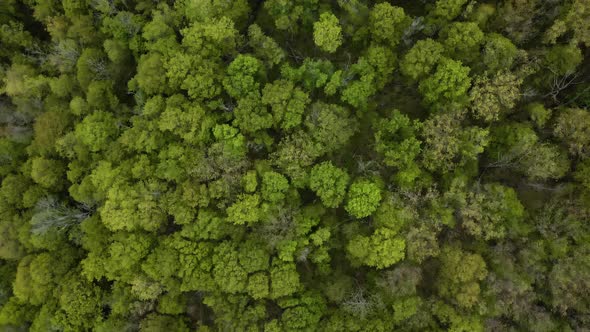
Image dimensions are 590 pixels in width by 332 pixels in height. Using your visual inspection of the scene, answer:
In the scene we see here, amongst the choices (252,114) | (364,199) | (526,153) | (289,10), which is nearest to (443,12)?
(289,10)

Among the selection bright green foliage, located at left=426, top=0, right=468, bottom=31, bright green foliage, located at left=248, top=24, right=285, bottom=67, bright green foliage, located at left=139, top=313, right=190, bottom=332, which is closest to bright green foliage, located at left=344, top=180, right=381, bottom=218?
bright green foliage, located at left=248, top=24, right=285, bottom=67

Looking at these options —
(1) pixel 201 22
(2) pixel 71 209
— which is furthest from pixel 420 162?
(2) pixel 71 209

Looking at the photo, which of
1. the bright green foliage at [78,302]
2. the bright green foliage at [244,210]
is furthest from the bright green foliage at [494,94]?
the bright green foliage at [78,302]

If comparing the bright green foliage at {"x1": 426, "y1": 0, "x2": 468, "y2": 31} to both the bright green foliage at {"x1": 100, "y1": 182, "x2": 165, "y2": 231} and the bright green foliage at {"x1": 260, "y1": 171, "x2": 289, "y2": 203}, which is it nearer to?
the bright green foliage at {"x1": 260, "y1": 171, "x2": 289, "y2": 203}

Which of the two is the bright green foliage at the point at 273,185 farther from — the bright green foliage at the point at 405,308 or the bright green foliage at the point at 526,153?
the bright green foliage at the point at 526,153

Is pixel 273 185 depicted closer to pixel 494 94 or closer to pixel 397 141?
pixel 397 141

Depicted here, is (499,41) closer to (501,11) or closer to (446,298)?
(501,11)
